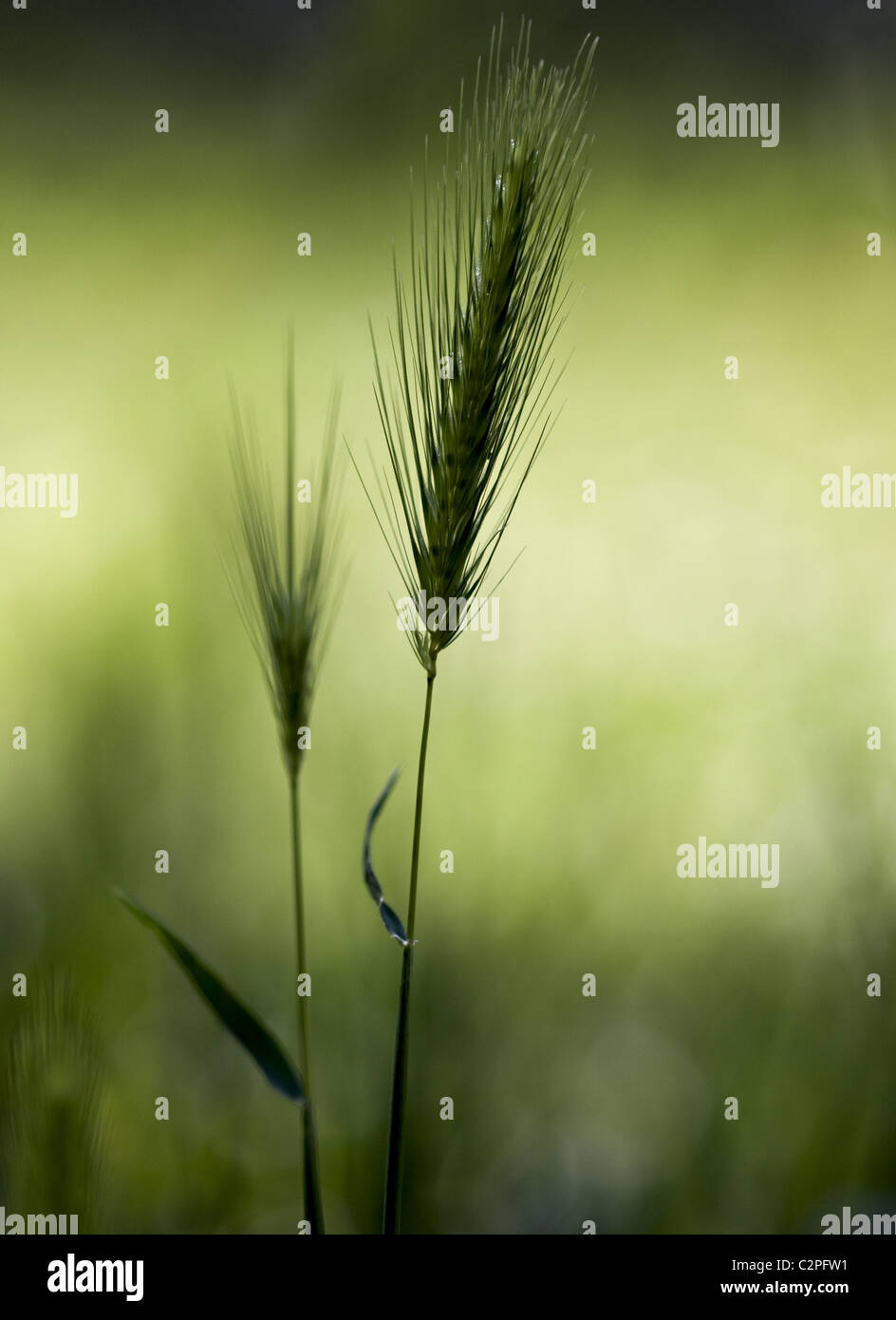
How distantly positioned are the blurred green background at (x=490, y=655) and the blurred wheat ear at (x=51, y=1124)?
0.12m

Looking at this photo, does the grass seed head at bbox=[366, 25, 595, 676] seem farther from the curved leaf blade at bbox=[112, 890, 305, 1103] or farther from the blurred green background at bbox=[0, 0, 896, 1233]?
the blurred green background at bbox=[0, 0, 896, 1233]

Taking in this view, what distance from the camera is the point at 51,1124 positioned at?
0.63 meters

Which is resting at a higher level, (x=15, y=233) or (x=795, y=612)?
(x=15, y=233)

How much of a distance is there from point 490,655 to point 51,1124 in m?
0.53

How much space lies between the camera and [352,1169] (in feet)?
2.76

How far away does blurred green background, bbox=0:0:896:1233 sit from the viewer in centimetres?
84

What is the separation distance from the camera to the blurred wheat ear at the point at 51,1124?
629 millimetres

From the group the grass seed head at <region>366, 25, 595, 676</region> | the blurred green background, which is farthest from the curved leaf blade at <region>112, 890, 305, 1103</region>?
the blurred green background

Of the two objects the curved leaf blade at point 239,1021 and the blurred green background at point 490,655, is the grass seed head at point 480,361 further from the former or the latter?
the blurred green background at point 490,655

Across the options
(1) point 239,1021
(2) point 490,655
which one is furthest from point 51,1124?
(2) point 490,655

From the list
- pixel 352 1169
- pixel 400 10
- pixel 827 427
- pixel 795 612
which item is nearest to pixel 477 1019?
pixel 352 1169

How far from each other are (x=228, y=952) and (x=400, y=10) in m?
0.93

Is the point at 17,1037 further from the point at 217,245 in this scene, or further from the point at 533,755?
the point at 217,245

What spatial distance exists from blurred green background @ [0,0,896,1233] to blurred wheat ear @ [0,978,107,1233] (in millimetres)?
120
